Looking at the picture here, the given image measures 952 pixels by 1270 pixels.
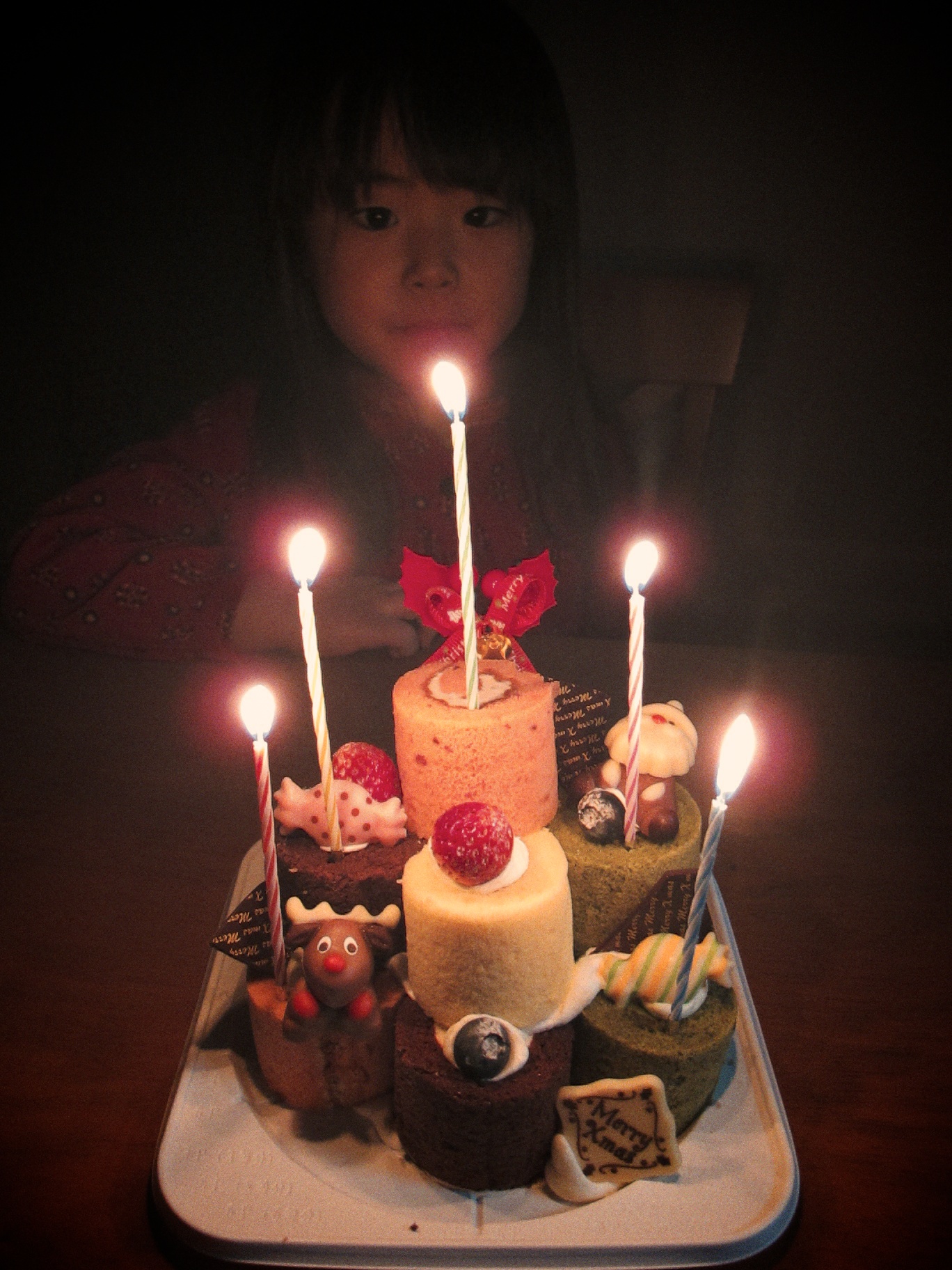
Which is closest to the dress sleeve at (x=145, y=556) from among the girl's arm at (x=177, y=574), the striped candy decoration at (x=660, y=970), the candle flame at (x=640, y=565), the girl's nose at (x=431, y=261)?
the girl's arm at (x=177, y=574)

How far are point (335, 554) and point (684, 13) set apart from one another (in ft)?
3.20

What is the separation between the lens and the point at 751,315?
1.50 metres

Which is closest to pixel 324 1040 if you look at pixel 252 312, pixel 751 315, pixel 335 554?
Answer: pixel 335 554

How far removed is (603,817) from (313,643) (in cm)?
36

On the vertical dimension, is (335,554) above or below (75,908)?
above

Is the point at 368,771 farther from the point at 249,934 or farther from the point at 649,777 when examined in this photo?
the point at 649,777

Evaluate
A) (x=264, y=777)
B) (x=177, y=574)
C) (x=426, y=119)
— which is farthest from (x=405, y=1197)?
(x=426, y=119)

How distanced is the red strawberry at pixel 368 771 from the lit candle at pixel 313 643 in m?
0.04

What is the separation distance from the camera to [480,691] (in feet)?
3.23

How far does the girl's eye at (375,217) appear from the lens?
1.31 m

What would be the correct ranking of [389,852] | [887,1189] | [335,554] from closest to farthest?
[887,1189]
[389,852]
[335,554]

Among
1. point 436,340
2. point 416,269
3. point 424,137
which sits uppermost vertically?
point 424,137

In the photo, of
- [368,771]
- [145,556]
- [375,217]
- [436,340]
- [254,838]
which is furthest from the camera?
[145,556]

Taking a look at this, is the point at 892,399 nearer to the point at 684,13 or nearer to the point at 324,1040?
the point at 684,13
